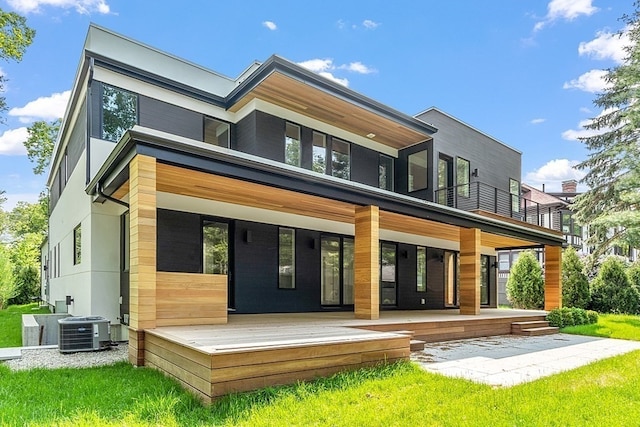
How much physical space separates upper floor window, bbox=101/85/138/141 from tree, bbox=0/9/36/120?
4609 mm

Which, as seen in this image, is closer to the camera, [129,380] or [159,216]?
[129,380]

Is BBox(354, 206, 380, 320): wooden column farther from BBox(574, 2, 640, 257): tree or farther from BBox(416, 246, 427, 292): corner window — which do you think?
BBox(574, 2, 640, 257): tree

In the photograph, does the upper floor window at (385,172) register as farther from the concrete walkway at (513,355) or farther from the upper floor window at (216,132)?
Result: the concrete walkway at (513,355)

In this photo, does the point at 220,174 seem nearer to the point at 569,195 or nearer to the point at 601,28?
the point at 601,28

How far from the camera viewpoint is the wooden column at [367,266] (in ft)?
28.4

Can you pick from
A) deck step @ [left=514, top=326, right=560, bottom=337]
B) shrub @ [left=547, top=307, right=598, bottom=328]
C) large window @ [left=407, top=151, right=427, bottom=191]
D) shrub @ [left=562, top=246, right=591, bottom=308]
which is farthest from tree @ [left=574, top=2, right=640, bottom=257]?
large window @ [left=407, top=151, right=427, bottom=191]

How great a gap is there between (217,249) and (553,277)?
11.0 m

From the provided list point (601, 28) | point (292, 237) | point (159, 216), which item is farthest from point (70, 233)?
point (601, 28)

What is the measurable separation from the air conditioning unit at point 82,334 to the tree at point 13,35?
8.48 metres

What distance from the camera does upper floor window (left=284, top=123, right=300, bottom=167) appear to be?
36.1 feet

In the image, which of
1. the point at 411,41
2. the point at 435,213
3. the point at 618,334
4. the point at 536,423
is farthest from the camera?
the point at 411,41

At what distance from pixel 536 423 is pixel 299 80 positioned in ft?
25.3

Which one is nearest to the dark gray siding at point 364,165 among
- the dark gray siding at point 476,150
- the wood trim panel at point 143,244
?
the dark gray siding at point 476,150

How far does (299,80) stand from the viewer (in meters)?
9.54
